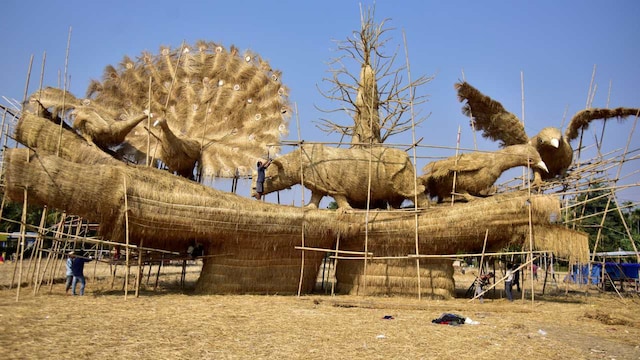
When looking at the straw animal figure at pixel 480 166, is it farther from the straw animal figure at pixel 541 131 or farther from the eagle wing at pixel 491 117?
the eagle wing at pixel 491 117

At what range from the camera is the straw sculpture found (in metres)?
10.9

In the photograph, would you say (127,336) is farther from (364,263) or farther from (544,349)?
(364,263)

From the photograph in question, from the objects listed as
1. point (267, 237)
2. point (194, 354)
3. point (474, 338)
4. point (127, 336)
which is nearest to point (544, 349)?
point (474, 338)

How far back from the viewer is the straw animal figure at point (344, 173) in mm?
14141

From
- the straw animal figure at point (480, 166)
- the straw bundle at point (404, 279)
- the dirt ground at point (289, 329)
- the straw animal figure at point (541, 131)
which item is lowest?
the dirt ground at point (289, 329)

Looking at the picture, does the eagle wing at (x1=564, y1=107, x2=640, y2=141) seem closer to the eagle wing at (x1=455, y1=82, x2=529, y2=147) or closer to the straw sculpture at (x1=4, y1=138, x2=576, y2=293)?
the eagle wing at (x1=455, y1=82, x2=529, y2=147)

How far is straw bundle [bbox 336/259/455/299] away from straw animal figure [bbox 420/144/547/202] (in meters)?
2.56

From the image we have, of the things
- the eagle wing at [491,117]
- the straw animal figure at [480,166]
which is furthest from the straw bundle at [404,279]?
the eagle wing at [491,117]

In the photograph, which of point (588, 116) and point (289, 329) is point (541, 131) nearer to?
point (588, 116)

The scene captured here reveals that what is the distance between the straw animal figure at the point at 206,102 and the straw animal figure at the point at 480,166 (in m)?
5.82

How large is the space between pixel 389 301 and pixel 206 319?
504 centimetres

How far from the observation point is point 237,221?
40.5ft

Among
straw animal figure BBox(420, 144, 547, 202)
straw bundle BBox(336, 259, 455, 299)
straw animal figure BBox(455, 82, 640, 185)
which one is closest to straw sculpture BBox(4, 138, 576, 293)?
straw bundle BBox(336, 259, 455, 299)

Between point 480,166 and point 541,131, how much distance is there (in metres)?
2.45
